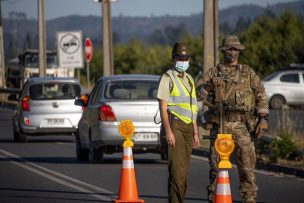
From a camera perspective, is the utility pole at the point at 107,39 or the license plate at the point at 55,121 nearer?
the license plate at the point at 55,121

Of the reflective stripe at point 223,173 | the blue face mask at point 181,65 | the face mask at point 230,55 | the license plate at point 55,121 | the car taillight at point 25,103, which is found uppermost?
the face mask at point 230,55

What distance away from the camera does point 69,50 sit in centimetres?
4144

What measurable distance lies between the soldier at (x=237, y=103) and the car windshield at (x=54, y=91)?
50.0ft

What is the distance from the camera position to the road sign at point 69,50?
1626 inches

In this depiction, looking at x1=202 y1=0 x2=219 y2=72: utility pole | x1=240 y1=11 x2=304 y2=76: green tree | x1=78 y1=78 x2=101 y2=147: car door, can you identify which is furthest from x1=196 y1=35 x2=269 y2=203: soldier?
x1=240 y1=11 x2=304 y2=76: green tree

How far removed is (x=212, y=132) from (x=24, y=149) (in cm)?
1346

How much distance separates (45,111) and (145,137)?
772 cm

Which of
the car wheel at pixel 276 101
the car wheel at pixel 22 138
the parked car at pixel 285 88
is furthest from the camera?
the parked car at pixel 285 88

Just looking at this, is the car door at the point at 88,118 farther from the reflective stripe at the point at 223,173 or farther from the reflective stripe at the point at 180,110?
the reflective stripe at the point at 223,173

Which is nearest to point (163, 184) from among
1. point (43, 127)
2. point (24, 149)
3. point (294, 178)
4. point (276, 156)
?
point (294, 178)

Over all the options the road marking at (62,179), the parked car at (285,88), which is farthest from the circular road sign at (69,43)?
the road marking at (62,179)

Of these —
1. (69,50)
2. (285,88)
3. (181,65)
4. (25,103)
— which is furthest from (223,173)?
(285,88)

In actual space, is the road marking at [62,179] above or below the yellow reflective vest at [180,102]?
below

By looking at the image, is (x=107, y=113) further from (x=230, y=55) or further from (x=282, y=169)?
(x=230, y=55)
